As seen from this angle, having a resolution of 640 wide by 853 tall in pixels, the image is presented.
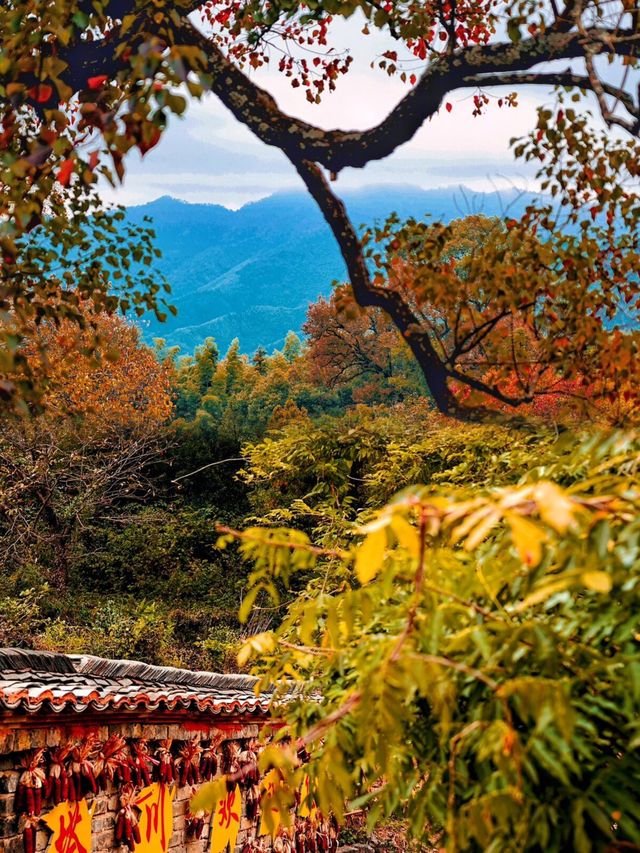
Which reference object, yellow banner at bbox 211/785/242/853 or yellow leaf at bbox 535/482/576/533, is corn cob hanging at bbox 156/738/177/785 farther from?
yellow leaf at bbox 535/482/576/533

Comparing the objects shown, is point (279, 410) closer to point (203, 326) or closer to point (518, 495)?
point (518, 495)

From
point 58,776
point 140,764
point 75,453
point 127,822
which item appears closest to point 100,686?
point 140,764

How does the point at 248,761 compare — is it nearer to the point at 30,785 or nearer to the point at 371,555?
the point at 30,785

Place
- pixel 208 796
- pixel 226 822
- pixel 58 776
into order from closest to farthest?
pixel 208 796
pixel 58 776
pixel 226 822

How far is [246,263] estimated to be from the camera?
44.3 metres

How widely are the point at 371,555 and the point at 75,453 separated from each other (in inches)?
503

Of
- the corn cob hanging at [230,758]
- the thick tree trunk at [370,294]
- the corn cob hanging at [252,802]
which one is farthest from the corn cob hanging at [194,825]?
the thick tree trunk at [370,294]

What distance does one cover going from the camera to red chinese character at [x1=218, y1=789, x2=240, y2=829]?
618 centimetres

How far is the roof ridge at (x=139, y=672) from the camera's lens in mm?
6332

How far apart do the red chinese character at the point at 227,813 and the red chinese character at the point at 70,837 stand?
1.70m

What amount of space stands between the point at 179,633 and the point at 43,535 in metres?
A: 2.84

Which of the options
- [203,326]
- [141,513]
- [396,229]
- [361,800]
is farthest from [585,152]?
[203,326]

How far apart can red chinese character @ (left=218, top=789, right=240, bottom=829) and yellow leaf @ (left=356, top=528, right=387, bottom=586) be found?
17.7ft

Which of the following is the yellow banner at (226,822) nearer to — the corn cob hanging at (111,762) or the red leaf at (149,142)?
the corn cob hanging at (111,762)
